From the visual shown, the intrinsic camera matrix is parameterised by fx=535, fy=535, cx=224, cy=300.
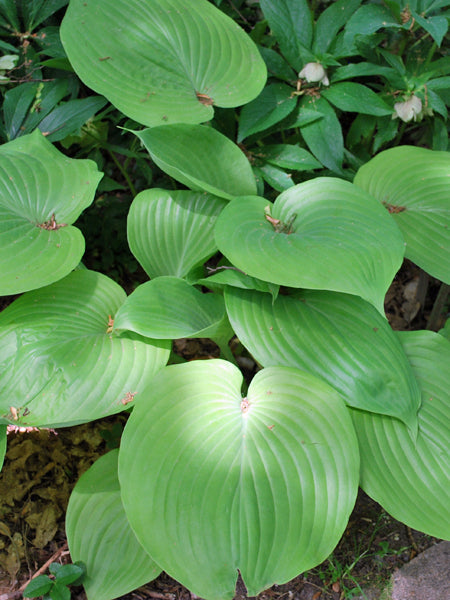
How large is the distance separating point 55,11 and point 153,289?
3.74 ft

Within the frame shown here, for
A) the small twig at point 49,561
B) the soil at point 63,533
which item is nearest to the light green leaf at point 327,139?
the soil at point 63,533

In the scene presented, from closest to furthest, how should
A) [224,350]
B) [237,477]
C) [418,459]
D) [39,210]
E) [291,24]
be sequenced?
[237,477] < [418,459] < [39,210] < [224,350] < [291,24]

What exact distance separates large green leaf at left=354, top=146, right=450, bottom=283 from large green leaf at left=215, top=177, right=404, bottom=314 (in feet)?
0.76

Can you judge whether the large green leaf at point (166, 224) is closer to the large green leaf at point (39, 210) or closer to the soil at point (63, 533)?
the large green leaf at point (39, 210)

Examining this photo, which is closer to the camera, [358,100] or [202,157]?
[202,157]

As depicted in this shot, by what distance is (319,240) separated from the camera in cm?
133

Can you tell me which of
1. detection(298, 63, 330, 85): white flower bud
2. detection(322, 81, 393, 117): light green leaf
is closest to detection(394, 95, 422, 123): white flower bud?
detection(322, 81, 393, 117): light green leaf

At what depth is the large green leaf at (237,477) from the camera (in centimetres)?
118

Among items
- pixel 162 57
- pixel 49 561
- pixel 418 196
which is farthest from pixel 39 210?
pixel 418 196

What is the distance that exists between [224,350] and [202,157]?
0.61 metres

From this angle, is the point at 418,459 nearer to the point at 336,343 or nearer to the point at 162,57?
the point at 336,343

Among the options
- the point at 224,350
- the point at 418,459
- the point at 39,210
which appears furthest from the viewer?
the point at 224,350

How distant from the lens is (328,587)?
154 cm

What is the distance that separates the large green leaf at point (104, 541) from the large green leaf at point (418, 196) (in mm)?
1099
